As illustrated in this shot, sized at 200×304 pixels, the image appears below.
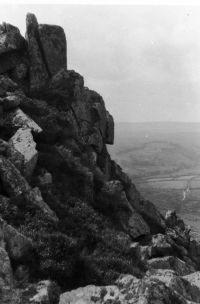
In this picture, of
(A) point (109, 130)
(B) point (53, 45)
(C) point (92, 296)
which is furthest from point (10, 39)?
(C) point (92, 296)

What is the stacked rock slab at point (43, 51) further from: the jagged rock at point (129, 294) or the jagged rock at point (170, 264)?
the jagged rock at point (129, 294)

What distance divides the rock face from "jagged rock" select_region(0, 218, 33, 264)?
1.9 inches

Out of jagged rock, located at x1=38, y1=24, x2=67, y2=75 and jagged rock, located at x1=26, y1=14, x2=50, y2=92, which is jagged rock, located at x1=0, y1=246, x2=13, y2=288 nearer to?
jagged rock, located at x1=26, y1=14, x2=50, y2=92

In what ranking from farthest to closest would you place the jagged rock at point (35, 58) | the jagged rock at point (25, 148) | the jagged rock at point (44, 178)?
the jagged rock at point (35, 58)
the jagged rock at point (44, 178)
the jagged rock at point (25, 148)

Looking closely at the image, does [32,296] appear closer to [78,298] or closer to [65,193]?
[78,298]

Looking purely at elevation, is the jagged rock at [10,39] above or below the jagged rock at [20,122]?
above

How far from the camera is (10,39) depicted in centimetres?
4809

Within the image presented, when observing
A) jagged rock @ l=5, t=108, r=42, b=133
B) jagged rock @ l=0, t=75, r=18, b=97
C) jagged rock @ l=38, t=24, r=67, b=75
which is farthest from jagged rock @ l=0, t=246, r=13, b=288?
jagged rock @ l=38, t=24, r=67, b=75

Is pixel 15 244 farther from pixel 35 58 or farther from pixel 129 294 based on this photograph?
pixel 35 58

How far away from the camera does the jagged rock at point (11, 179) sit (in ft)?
79.3

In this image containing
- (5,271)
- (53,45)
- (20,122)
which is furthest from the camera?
(53,45)

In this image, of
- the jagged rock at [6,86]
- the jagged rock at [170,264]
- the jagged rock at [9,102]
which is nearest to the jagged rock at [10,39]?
the jagged rock at [6,86]

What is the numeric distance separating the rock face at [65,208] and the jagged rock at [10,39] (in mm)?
132

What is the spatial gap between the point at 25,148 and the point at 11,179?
20.2ft
